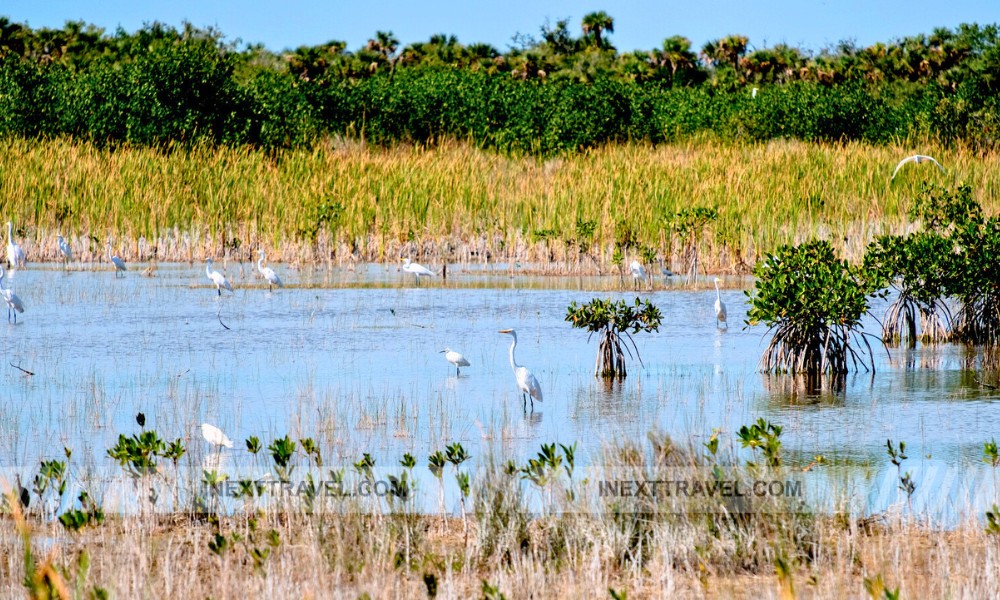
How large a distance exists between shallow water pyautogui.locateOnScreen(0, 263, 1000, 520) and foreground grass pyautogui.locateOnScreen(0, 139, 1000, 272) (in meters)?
3.41

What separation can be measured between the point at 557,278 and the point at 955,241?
6.34 m

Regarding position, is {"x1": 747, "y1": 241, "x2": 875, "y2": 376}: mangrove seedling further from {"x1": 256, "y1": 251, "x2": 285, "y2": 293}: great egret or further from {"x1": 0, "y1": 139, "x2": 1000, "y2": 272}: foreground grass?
{"x1": 0, "y1": 139, "x2": 1000, "y2": 272}: foreground grass

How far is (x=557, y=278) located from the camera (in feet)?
56.8

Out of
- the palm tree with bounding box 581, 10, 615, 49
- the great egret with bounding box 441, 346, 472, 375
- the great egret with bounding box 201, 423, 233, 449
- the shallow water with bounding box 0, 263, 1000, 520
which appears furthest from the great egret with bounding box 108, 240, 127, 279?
the palm tree with bounding box 581, 10, 615, 49

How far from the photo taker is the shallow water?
24.4 ft

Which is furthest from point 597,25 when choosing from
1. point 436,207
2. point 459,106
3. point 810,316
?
point 810,316

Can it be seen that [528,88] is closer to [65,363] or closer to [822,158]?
[822,158]

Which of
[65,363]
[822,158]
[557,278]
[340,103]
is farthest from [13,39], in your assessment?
[65,363]

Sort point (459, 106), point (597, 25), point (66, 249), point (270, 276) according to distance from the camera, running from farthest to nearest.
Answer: point (597, 25), point (459, 106), point (66, 249), point (270, 276)

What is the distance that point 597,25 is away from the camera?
54469 mm

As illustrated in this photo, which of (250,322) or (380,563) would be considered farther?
(250,322)

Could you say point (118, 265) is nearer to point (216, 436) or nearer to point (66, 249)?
point (66, 249)

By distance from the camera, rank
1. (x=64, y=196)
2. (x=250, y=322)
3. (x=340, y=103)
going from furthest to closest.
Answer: (x=340, y=103)
(x=64, y=196)
(x=250, y=322)

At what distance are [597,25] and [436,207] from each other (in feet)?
117
